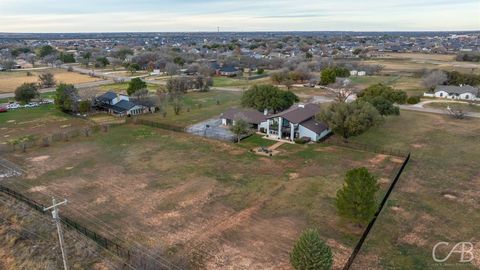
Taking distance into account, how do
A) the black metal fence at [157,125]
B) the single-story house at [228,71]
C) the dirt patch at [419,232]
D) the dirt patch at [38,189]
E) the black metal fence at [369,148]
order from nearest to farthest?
the dirt patch at [419,232] → the dirt patch at [38,189] → the black metal fence at [369,148] → the black metal fence at [157,125] → the single-story house at [228,71]

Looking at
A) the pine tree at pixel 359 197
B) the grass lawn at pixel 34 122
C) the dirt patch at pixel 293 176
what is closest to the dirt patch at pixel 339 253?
the pine tree at pixel 359 197

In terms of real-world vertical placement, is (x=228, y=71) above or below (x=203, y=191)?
above

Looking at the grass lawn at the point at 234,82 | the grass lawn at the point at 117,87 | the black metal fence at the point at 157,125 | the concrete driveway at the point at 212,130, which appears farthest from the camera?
the grass lawn at the point at 234,82

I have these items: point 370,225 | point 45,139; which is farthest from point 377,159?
point 45,139

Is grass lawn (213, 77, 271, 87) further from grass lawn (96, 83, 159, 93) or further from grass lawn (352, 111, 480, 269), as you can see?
grass lawn (352, 111, 480, 269)

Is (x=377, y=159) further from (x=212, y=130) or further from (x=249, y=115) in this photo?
(x=212, y=130)

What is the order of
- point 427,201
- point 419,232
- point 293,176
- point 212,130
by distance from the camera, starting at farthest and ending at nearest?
1. point 212,130
2. point 293,176
3. point 427,201
4. point 419,232

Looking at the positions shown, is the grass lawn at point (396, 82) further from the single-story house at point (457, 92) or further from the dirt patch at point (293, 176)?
the dirt patch at point (293, 176)
